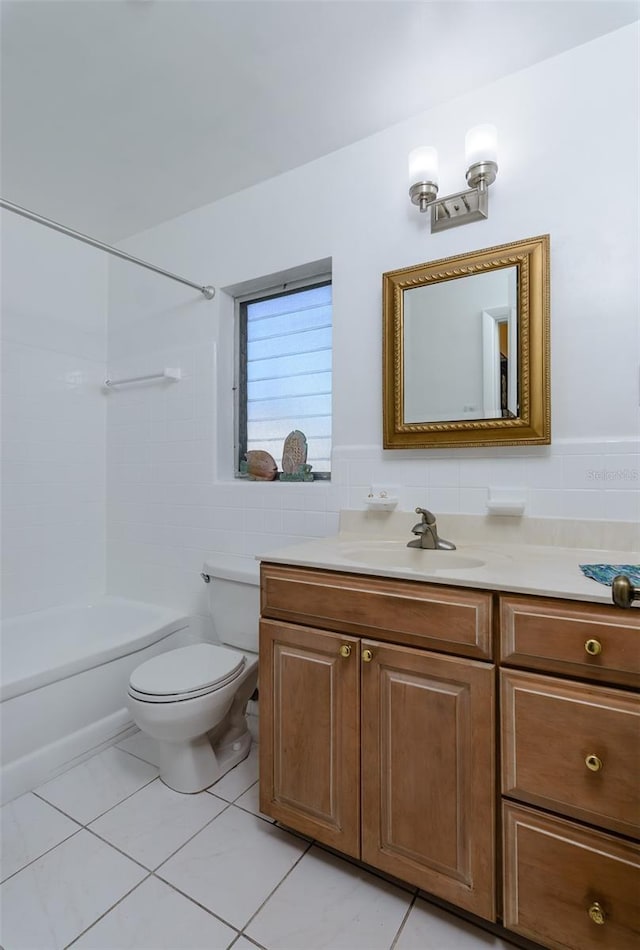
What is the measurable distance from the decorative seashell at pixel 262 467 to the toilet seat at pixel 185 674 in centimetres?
77

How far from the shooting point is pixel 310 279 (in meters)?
2.06

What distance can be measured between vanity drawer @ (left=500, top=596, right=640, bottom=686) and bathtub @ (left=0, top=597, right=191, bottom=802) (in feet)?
5.26

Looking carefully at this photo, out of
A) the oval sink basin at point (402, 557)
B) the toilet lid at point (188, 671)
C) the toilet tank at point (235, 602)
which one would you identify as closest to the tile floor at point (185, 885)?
the toilet lid at point (188, 671)

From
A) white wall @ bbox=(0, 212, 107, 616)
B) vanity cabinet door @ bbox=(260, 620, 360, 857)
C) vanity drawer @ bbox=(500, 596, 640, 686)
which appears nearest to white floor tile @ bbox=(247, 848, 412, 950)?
vanity cabinet door @ bbox=(260, 620, 360, 857)

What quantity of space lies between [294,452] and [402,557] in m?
0.79

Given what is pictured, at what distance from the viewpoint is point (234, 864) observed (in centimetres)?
127

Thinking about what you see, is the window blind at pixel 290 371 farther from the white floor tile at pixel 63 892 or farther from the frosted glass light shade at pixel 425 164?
the white floor tile at pixel 63 892

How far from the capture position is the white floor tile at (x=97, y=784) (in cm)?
151

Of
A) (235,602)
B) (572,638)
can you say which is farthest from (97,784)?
(572,638)

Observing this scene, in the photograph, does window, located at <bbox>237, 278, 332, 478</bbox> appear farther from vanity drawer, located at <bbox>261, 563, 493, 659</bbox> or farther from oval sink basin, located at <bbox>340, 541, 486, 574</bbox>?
vanity drawer, located at <bbox>261, 563, 493, 659</bbox>

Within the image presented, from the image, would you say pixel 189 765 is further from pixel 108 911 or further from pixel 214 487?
pixel 214 487

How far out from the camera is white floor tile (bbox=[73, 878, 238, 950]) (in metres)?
1.06

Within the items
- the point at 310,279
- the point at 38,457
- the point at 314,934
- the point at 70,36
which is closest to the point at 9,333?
the point at 38,457

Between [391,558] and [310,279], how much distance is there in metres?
1.33
